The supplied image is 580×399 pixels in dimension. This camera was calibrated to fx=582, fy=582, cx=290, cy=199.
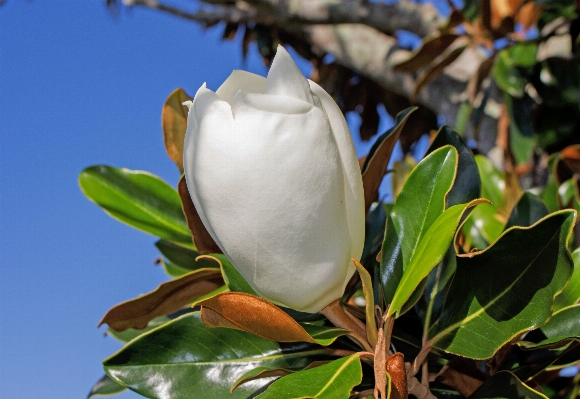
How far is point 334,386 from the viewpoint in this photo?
1.81 feet

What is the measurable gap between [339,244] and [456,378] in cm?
27

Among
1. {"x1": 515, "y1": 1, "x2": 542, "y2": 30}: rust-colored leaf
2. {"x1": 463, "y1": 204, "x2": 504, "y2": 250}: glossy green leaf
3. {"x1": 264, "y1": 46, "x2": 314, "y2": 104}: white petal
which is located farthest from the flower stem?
{"x1": 515, "y1": 1, "x2": 542, "y2": 30}: rust-colored leaf

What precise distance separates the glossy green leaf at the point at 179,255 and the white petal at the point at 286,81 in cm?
45

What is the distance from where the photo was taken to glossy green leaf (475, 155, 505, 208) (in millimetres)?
1407

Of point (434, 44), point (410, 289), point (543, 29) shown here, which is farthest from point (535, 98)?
point (410, 289)

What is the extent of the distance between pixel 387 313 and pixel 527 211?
419 millimetres

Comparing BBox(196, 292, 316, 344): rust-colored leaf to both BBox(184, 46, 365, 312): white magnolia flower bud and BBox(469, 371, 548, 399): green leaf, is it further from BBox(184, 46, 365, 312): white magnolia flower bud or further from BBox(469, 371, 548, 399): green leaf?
BBox(469, 371, 548, 399): green leaf

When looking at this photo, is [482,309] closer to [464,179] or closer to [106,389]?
[464,179]

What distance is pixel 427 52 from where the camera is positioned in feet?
6.45

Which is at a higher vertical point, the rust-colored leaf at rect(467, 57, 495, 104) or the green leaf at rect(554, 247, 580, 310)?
the rust-colored leaf at rect(467, 57, 495, 104)

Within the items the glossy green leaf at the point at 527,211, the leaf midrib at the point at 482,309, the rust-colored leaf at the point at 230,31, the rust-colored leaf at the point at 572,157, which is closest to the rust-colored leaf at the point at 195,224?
the leaf midrib at the point at 482,309

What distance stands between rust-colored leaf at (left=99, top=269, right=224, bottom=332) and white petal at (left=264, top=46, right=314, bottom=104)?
0.32 metres

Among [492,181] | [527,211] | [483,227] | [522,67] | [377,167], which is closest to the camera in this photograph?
[377,167]

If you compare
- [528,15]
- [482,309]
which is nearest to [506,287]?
[482,309]
